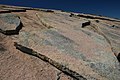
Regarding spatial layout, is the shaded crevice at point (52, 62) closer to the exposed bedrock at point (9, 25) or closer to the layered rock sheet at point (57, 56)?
the layered rock sheet at point (57, 56)

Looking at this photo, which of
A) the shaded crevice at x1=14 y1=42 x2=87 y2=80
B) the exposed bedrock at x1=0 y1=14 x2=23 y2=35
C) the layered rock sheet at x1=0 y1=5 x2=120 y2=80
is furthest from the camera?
the exposed bedrock at x1=0 y1=14 x2=23 y2=35

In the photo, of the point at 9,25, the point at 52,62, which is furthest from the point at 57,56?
the point at 9,25

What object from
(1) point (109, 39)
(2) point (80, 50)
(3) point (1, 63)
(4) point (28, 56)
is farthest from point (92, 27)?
(3) point (1, 63)

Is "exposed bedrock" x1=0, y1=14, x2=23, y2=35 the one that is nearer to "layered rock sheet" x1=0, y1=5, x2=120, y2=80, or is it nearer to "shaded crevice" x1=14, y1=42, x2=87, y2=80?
"layered rock sheet" x1=0, y1=5, x2=120, y2=80

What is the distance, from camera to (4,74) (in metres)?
5.75

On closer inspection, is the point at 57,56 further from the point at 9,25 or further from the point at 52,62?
the point at 9,25

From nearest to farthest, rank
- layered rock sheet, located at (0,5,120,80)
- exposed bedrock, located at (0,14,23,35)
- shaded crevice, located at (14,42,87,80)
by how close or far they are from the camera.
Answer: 1. shaded crevice, located at (14,42,87,80)
2. layered rock sheet, located at (0,5,120,80)
3. exposed bedrock, located at (0,14,23,35)

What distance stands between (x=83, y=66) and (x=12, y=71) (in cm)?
217

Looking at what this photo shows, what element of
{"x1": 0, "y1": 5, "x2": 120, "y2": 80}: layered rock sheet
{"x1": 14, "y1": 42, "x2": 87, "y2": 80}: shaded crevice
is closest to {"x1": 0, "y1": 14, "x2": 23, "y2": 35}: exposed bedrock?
{"x1": 0, "y1": 5, "x2": 120, "y2": 80}: layered rock sheet

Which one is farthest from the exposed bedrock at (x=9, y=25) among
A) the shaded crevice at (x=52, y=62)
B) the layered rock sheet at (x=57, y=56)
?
the shaded crevice at (x=52, y=62)

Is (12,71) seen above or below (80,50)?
below

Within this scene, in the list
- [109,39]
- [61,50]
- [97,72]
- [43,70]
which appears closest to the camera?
[97,72]

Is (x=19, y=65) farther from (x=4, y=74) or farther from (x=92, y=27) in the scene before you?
(x=92, y=27)

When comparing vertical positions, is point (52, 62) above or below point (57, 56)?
below
